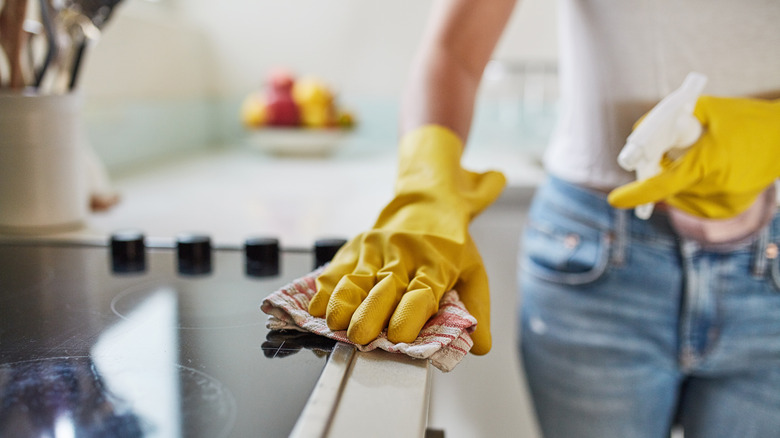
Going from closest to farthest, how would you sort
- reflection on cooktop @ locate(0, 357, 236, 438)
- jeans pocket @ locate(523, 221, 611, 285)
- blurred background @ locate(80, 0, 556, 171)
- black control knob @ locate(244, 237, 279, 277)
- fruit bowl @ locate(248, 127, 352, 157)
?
reflection on cooktop @ locate(0, 357, 236, 438), black control knob @ locate(244, 237, 279, 277), jeans pocket @ locate(523, 221, 611, 285), fruit bowl @ locate(248, 127, 352, 157), blurred background @ locate(80, 0, 556, 171)

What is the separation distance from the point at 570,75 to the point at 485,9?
0.15 metres

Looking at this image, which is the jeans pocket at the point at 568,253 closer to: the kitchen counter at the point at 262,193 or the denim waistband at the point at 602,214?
the denim waistband at the point at 602,214

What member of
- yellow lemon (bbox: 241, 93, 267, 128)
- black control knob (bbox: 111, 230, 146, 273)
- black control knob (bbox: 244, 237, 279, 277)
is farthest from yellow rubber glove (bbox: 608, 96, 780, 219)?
yellow lemon (bbox: 241, 93, 267, 128)

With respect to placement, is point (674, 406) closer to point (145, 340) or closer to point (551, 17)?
point (145, 340)

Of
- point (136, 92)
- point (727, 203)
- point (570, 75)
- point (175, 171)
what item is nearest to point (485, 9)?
point (570, 75)

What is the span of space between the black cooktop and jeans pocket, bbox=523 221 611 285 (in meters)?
0.31

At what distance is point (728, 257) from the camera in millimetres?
725

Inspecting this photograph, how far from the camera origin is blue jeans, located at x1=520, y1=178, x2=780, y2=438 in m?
0.73

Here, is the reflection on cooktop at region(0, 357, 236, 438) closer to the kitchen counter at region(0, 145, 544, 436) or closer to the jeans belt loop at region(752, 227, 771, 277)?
the kitchen counter at region(0, 145, 544, 436)

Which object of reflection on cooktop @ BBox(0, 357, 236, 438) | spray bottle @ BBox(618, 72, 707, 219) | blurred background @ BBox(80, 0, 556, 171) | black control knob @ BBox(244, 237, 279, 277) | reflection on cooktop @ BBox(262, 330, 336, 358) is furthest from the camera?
blurred background @ BBox(80, 0, 556, 171)

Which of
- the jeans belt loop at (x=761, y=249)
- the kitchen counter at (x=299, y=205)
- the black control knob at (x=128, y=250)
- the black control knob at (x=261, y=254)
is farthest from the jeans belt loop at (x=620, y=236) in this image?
the black control knob at (x=128, y=250)

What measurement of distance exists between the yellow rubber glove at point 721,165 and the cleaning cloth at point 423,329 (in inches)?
8.8

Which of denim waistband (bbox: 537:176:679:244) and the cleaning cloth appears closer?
the cleaning cloth

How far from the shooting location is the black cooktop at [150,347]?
0.34m
